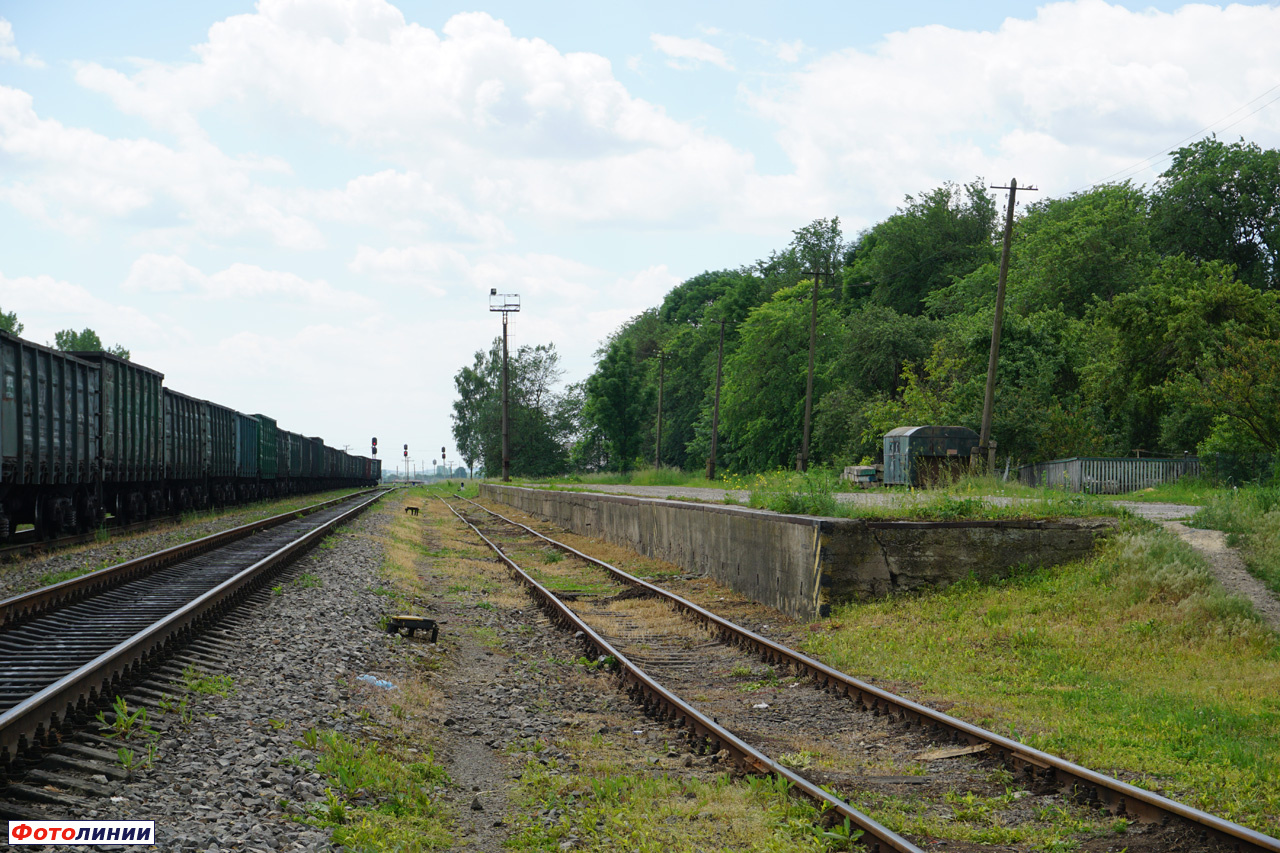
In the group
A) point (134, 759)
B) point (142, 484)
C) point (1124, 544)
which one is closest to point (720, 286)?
point (142, 484)

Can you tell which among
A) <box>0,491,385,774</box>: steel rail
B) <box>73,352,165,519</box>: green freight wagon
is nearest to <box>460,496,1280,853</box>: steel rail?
<box>0,491,385,774</box>: steel rail

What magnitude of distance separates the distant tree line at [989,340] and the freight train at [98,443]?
2694 centimetres

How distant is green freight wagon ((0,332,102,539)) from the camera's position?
16156 mm

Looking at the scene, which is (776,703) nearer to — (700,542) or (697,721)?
Result: (697,721)

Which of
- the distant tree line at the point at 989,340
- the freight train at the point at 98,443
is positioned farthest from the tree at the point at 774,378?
the freight train at the point at 98,443

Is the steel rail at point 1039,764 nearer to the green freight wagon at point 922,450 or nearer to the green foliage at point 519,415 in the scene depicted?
the green freight wagon at point 922,450

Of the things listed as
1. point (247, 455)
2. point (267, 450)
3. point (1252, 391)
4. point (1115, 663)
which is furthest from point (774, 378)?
point (1115, 663)

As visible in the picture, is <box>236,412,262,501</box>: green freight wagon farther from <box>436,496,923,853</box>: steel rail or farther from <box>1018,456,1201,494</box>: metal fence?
<box>436,496,923,853</box>: steel rail

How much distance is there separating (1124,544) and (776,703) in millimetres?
5212

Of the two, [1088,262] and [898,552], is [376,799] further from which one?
[1088,262]

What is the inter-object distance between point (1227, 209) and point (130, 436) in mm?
60711

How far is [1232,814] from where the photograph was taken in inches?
205

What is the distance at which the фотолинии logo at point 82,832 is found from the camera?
13.7ft

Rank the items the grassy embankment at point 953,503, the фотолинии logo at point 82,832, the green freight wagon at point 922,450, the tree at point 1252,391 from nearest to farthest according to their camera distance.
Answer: the фотолинии logo at point 82,832
the grassy embankment at point 953,503
the tree at point 1252,391
the green freight wagon at point 922,450
